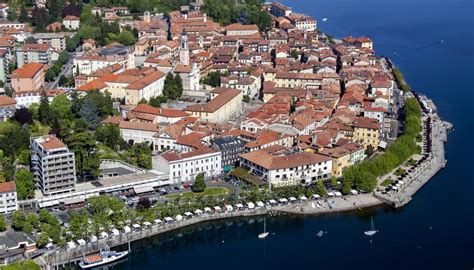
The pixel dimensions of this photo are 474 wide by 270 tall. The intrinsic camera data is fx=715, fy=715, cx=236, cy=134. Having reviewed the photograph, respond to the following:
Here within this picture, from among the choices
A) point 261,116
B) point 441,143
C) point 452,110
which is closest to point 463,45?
point 452,110

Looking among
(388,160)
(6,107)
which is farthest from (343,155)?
(6,107)

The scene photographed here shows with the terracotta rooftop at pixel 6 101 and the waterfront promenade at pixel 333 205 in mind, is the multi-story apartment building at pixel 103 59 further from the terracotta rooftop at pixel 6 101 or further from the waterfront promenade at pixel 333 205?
the waterfront promenade at pixel 333 205

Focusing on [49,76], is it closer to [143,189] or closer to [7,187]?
[143,189]

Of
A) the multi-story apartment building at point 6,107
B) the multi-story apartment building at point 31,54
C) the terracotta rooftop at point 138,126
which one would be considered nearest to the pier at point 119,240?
the terracotta rooftop at point 138,126

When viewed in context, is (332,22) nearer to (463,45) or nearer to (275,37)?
(463,45)

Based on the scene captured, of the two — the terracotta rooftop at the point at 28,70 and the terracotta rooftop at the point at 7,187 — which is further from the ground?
the terracotta rooftop at the point at 28,70
